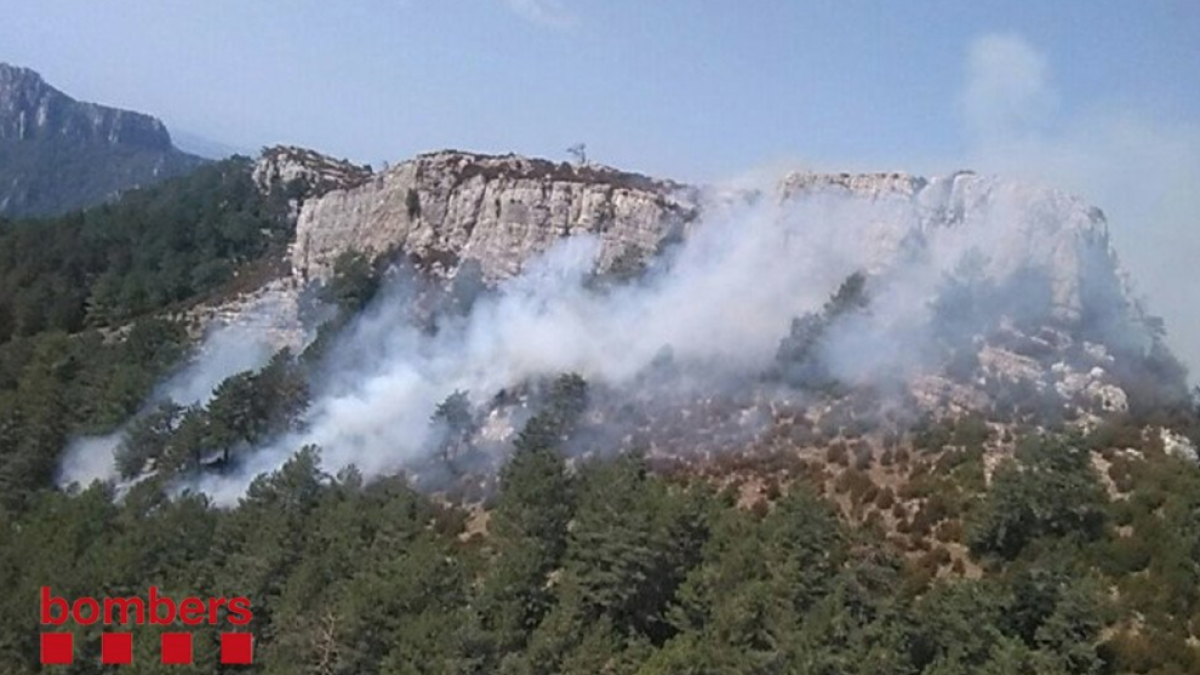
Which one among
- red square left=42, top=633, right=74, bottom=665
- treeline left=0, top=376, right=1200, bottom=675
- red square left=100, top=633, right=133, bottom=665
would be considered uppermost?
treeline left=0, top=376, right=1200, bottom=675

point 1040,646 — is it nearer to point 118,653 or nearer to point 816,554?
point 816,554

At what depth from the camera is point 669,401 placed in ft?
137

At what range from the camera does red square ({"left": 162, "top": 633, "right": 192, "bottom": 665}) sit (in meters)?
24.4

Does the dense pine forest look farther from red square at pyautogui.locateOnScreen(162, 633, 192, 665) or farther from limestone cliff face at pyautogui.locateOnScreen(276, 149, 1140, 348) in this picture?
limestone cliff face at pyautogui.locateOnScreen(276, 149, 1140, 348)

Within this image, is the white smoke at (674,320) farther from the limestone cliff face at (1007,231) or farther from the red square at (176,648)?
the red square at (176,648)

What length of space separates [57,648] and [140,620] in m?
2.09

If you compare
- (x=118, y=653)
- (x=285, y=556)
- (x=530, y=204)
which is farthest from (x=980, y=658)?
(x=530, y=204)

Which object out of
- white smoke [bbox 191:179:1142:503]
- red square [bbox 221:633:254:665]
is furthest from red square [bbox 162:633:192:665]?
white smoke [bbox 191:179:1142:503]

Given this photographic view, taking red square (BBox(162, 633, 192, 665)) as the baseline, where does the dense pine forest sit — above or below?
above

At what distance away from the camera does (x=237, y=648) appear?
26156 millimetres

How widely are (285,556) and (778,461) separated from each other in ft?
51.1

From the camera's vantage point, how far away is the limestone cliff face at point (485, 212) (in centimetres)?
5597

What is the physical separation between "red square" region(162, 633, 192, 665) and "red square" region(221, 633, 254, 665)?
123 cm

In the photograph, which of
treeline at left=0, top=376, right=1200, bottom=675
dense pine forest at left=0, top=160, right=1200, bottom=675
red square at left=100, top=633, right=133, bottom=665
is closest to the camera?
treeline at left=0, top=376, right=1200, bottom=675
